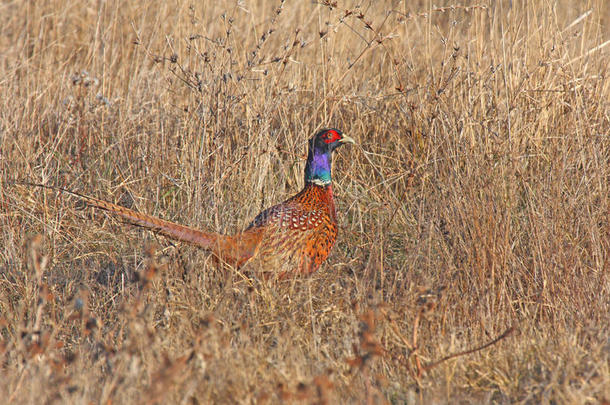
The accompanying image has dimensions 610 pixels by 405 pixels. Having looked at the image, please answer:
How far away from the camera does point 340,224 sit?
457cm

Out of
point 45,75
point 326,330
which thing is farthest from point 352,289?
point 45,75

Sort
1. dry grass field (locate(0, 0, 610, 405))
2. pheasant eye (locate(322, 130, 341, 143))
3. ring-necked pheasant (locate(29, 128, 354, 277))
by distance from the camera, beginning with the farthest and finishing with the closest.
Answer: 1. pheasant eye (locate(322, 130, 341, 143))
2. ring-necked pheasant (locate(29, 128, 354, 277))
3. dry grass field (locate(0, 0, 610, 405))

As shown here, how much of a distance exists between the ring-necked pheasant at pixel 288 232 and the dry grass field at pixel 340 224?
0.39ft

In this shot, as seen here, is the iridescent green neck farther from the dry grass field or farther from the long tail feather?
the long tail feather

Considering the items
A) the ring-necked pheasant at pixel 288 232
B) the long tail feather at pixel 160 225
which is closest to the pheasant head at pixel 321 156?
the ring-necked pheasant at pixel 288 232

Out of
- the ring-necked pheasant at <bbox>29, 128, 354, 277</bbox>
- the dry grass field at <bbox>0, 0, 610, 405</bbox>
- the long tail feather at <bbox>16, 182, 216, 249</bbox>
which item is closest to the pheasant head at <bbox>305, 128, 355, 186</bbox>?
the ring-necked pheasant at <bbox>29, 128, 354, 277</bbox>

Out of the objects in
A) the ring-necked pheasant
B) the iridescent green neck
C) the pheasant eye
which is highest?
the pheasant eye

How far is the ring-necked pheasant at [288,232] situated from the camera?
3.48 metres

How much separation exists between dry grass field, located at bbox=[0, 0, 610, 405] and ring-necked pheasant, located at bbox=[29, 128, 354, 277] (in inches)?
4.7

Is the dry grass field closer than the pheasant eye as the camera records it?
Yes

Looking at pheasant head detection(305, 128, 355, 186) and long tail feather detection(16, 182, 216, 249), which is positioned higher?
pheasant head detection(305, 128, 355, 186)

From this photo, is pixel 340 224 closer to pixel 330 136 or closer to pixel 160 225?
pixel 330 136

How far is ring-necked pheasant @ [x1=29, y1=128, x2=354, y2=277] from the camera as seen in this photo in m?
3.48

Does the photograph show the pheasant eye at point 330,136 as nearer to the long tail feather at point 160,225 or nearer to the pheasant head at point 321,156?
the pheasant head at point 321,156
